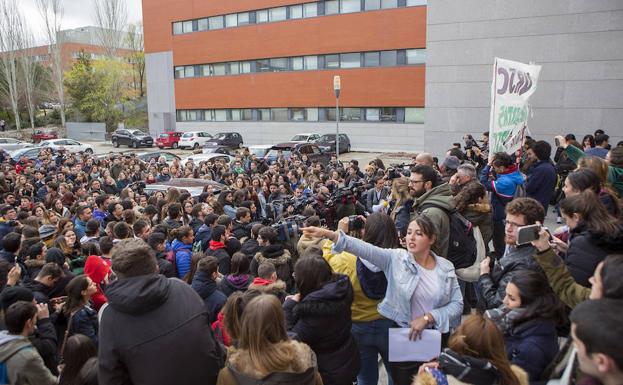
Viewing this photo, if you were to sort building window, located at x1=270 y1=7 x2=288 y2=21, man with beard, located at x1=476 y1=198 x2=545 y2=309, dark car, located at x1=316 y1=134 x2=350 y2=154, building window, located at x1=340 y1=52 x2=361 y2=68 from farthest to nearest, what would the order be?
1. building window, located at x1=270 y1=7 x2=288 y2=21
2. building window, located at x1=340 y1=52 x2=361 y2=68
3. dark car, located at x1=316 y1=134 x2=350 y2=154
4. man with beard, located at x1=476 y1=198 x2=545 y2=309

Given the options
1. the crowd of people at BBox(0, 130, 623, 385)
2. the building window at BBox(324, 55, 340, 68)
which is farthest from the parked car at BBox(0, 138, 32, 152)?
the crowd of people at BBox(0, 130, 623, 385)

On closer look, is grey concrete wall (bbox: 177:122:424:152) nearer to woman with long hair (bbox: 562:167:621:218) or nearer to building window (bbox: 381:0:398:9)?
building window (bbox: 381:0:398:9)

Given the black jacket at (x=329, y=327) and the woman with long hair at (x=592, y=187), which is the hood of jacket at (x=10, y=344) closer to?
the black jacket at (x=329, y=327)

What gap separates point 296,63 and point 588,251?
3247 centimetres

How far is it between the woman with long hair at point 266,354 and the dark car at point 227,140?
3080 centimetres

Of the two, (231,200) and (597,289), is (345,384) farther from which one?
(231,200)

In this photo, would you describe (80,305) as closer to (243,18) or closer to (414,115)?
(414,115)

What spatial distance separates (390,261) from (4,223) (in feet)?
23.0

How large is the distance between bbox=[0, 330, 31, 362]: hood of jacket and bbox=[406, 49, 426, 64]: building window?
29.2 meters

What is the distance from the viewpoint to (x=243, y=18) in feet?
116

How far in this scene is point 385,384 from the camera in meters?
4.62

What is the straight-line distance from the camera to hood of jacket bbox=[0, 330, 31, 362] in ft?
9.97

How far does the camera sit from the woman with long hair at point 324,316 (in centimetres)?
316

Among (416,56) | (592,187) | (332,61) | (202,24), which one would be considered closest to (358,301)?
(592,187)
